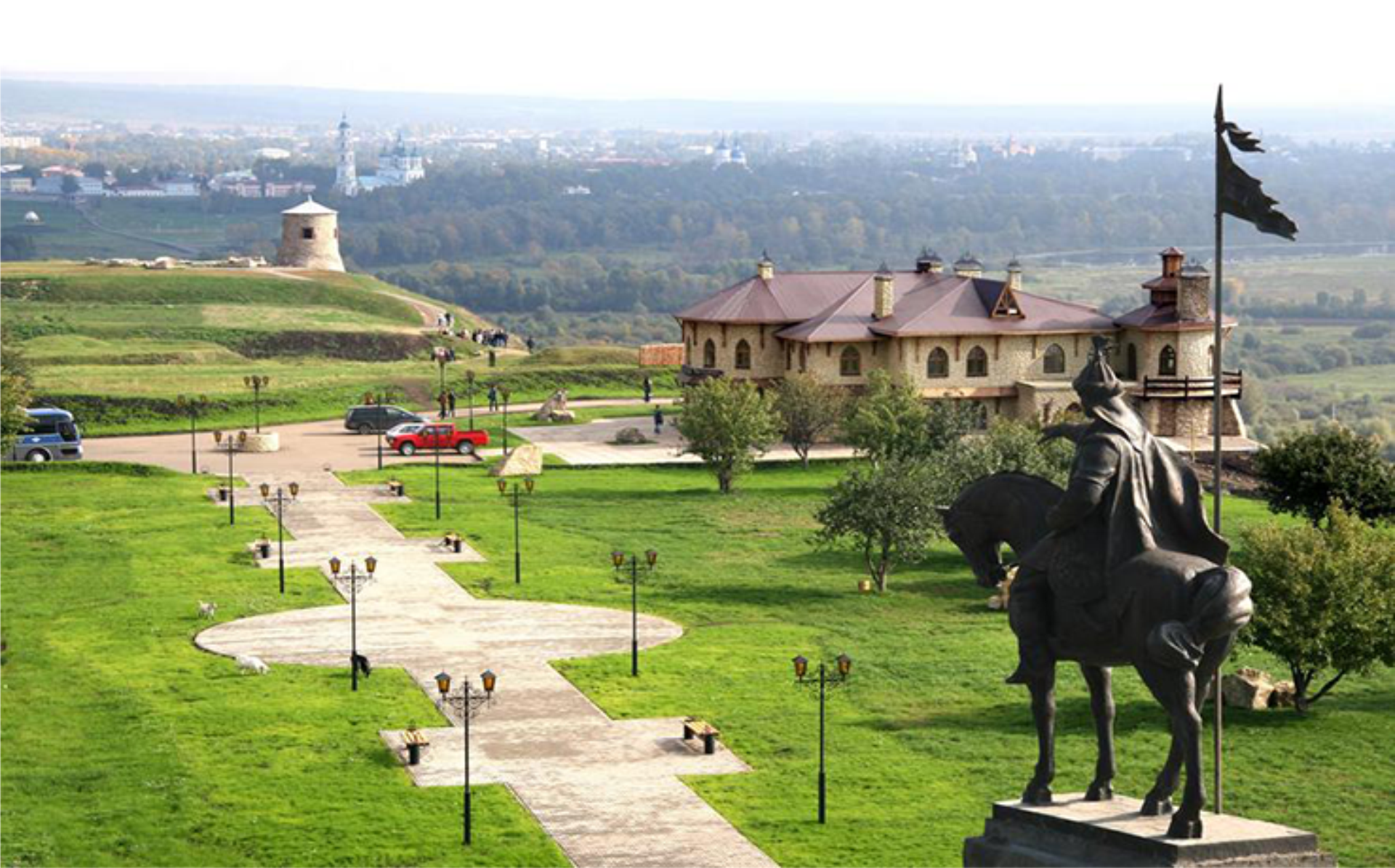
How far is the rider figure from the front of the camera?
25.3 meters

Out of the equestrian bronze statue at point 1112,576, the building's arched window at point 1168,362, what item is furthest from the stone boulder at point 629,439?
the equestrian bronze statue at point 1112,576

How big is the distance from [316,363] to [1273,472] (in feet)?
181

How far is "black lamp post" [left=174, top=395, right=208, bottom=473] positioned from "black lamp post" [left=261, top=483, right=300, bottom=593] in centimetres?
862

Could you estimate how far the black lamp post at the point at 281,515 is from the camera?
58500 millimetres

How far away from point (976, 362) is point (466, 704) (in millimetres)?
53931

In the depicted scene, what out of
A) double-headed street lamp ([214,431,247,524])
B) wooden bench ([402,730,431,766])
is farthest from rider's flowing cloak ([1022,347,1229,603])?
double-headed street lamp ([214,431,247,524])

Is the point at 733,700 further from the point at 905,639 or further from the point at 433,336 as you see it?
the point at 433,336

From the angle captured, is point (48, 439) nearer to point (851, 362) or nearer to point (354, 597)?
point (851, 362)

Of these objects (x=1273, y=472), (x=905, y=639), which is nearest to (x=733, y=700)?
(x=905, y=639)

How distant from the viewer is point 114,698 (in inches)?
1796

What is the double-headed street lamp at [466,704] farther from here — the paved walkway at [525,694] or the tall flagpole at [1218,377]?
the tall flagpole at [1218,377]

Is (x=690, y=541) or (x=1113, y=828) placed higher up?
(x=1113, y=828)

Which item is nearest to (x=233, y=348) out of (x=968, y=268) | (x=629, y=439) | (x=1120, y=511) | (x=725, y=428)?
(x=629, y=439)

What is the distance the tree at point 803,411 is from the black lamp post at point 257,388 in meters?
18.3
